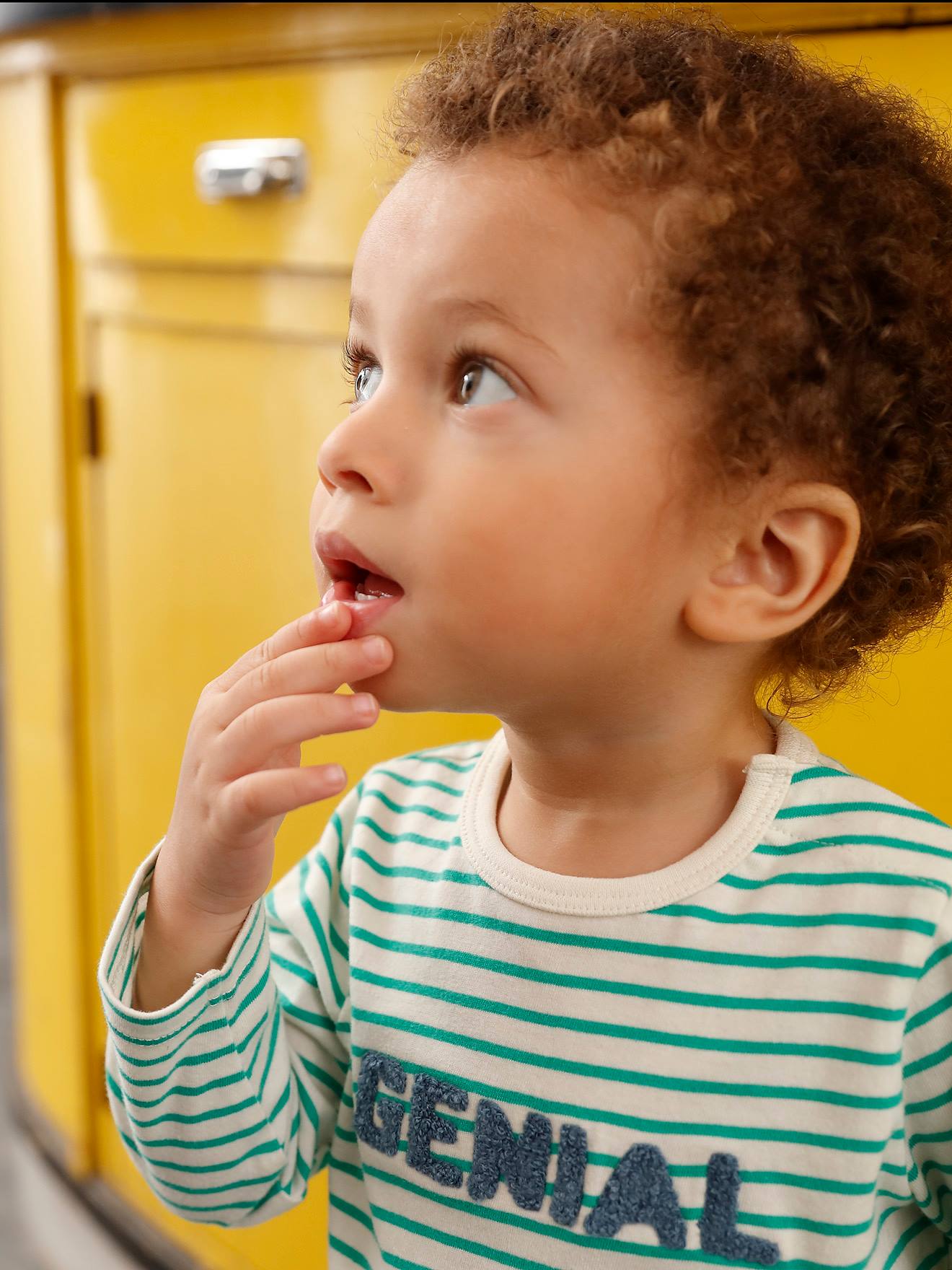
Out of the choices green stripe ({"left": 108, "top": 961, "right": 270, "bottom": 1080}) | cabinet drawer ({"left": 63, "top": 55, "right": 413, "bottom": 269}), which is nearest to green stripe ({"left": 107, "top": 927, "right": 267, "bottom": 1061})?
green stripe ({"left": 108, "top": 961, "right": 270, "bottom": 1080})

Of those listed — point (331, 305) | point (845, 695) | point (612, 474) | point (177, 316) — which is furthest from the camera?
point (177, 316)

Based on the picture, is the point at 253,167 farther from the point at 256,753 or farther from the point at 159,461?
the point at 256,753

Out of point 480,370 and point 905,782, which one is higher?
point 480,370

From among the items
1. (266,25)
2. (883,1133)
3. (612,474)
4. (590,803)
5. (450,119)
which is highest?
(266,25)

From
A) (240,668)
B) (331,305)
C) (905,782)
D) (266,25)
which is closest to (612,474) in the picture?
(240,668)

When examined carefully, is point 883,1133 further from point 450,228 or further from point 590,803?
point 450,228

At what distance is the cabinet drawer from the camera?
0.93 m

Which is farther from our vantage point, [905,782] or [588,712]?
[905,782]

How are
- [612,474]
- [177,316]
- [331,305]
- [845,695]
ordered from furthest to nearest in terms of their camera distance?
[177,316] < [331,305] < [845,695] < [612,474]

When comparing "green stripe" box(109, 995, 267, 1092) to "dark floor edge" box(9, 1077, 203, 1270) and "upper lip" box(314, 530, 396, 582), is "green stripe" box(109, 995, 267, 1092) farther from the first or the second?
"dark floor edge" box(9, 1077, 203, 1270)

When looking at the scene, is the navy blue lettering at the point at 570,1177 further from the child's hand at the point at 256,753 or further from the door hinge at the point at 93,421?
the door hinge at the point at 93,421

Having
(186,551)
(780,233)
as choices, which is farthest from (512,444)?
(186,551)

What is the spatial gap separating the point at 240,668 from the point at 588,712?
148 millimetres

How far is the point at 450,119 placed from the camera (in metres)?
0.60
